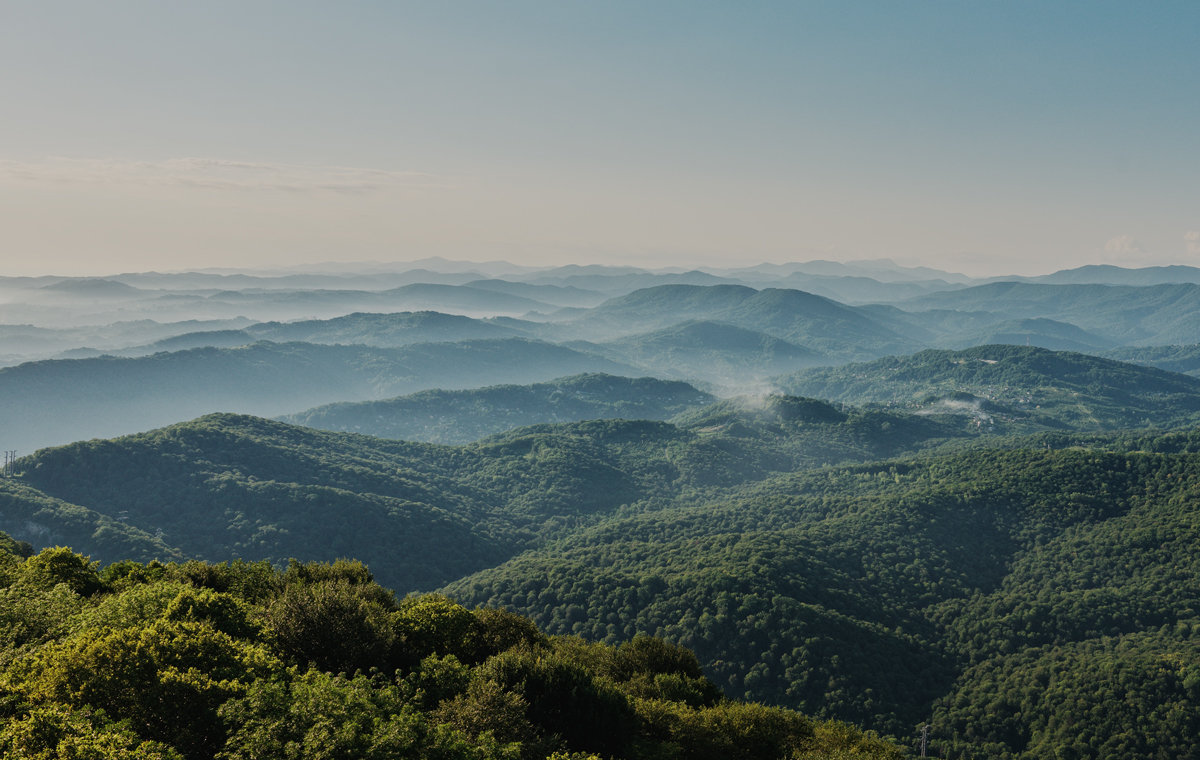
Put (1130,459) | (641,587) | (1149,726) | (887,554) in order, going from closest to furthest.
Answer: (1149,726) < (641,587) < (887,554) < (1130,459)

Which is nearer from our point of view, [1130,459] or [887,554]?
[887,554]

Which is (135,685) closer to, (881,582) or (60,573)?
(60,573)

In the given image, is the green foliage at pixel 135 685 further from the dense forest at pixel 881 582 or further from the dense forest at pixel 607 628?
the dense forest at pixel 881 582

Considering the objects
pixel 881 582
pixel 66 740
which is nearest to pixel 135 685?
pixel 66 740

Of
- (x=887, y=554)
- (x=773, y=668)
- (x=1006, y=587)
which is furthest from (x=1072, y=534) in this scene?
(x=773, y=668)

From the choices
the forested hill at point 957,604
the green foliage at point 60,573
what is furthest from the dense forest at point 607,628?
the forested hill at point 957,604

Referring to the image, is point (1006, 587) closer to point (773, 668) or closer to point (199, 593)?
point (773, 668)
